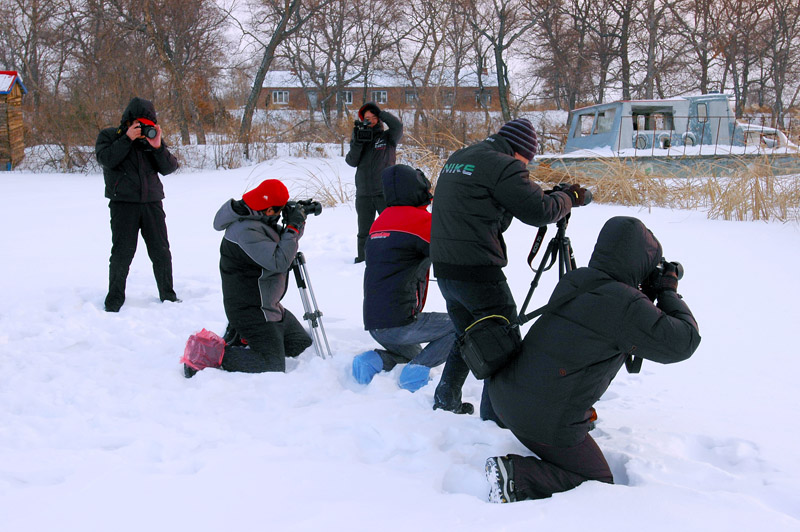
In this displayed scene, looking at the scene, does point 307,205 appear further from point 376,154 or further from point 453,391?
point 376,154

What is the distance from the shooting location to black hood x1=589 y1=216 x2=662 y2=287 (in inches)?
85.7

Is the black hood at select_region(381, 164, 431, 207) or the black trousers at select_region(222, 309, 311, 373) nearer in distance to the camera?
the black hood at select_region(381, 164, 431, 207)

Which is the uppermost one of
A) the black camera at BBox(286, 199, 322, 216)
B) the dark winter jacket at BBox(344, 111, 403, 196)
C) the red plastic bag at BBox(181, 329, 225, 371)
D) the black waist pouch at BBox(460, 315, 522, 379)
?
the dark winter jacket at BBox(344, 111, 403, 196)

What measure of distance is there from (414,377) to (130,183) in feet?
9.37

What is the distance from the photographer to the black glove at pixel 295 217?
360cm

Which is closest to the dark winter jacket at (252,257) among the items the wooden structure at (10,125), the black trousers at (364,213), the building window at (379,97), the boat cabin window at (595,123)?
the black trousers at (364,213)

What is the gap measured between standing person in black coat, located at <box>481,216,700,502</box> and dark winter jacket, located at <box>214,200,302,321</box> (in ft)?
5.54

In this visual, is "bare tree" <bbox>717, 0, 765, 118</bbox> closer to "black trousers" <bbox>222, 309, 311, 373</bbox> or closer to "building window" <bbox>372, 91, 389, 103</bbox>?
"building window" <bbox>372, 91, 389, 103</bbox>

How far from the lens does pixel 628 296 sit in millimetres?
2121

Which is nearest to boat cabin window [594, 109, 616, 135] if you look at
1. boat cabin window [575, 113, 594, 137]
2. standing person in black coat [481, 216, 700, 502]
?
→ boat cabin window [575, 113, 594, 137]

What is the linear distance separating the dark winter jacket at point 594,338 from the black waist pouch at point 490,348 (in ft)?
0.19

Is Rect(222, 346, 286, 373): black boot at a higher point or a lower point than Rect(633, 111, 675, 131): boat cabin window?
lower

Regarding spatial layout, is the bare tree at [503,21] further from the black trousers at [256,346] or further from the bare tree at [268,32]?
the black trousers at [256,346]

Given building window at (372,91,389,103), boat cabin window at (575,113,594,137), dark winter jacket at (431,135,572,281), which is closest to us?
dark winter jacket at (431,135,572,281)
